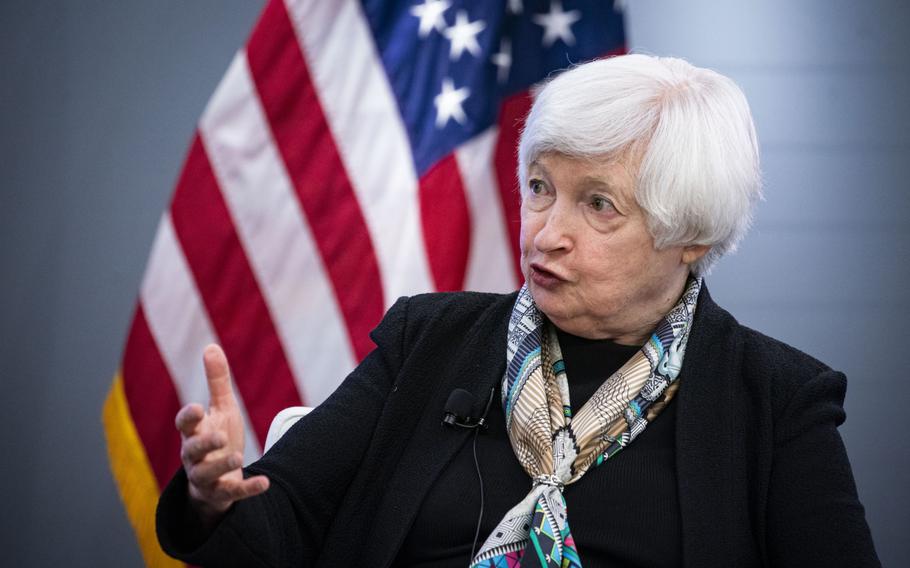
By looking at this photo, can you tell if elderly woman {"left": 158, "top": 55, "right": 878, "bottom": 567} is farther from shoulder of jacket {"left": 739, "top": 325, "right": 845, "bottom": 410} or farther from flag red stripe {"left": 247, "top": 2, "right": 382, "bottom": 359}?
flag red stripe {"left": 247, "top": 2, "right": 382, "bottom": 359}

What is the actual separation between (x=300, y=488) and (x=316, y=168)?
3.97ft

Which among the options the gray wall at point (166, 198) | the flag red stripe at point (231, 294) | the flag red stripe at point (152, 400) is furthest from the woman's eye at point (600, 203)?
the gray wall at point (166, 198)

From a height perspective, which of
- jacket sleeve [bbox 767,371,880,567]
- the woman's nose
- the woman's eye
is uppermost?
the woman's eye

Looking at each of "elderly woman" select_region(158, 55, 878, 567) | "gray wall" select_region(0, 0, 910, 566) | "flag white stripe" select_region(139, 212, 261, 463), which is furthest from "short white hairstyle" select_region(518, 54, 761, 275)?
"gray wall" select_region(0, 0, 910, 566)

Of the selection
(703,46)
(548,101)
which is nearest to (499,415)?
(548,101)

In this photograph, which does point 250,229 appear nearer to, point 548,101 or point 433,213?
point 433,213

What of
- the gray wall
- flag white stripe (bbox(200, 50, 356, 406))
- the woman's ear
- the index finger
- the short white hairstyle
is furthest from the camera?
the gray wall

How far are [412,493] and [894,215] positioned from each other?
229 cm

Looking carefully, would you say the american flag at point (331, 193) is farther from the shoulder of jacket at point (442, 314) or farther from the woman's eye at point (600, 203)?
the woman's eye at point (600, 203)

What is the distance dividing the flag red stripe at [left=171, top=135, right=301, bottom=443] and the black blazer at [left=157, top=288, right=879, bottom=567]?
919mm

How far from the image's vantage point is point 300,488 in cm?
144

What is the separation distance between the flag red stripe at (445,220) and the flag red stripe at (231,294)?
46 cm

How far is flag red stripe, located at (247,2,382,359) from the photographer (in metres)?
2.46

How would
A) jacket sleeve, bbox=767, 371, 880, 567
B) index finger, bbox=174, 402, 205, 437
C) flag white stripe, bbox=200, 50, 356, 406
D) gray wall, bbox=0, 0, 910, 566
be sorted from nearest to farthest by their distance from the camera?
index finger, bbox=174, 402, 205, 437
jacket sleeve, bbox=767, 371, 880, 567
flag white stripe, bbox=200, 50, 356, 406
gray wall, bbox=0, 0, 910, 566
